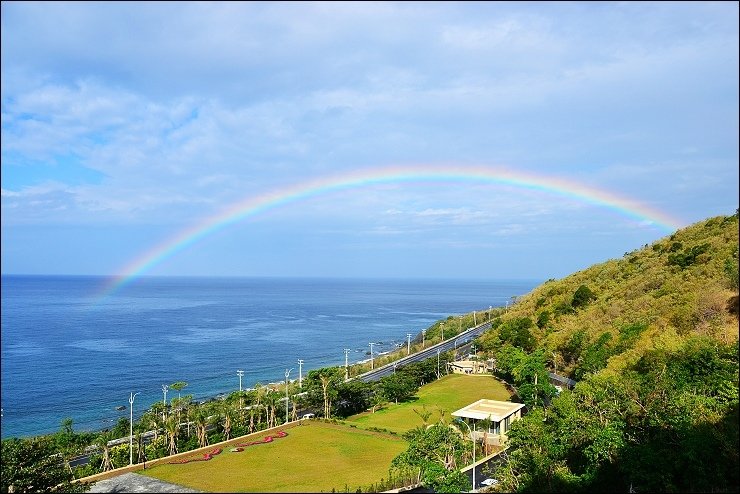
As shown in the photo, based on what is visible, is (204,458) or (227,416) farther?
(227,416)

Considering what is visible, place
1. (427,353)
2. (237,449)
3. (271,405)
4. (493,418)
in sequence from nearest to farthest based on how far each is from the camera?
(237,449) → (493,418) → (271,405) → (427,353)

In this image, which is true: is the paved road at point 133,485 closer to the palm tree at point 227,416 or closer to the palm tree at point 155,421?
the palm tree at point 227,416

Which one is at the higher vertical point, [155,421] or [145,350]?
[155,421]

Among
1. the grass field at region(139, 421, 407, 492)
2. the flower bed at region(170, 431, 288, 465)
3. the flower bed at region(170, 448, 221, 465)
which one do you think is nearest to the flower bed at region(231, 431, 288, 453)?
the flower bed at region(170, 431, 288, 465)

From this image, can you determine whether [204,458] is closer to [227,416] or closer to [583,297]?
[227,416]

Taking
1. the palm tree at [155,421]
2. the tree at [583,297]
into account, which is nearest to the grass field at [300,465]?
the palm tree at [155,421]

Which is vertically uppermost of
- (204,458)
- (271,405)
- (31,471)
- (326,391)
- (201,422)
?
(31,471)

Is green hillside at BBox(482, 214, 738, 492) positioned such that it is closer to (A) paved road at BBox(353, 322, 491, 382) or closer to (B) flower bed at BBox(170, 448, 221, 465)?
(B) flower bed at BBox(170, 448, 221, 465)

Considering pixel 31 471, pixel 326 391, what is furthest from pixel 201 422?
pixel 31 471
